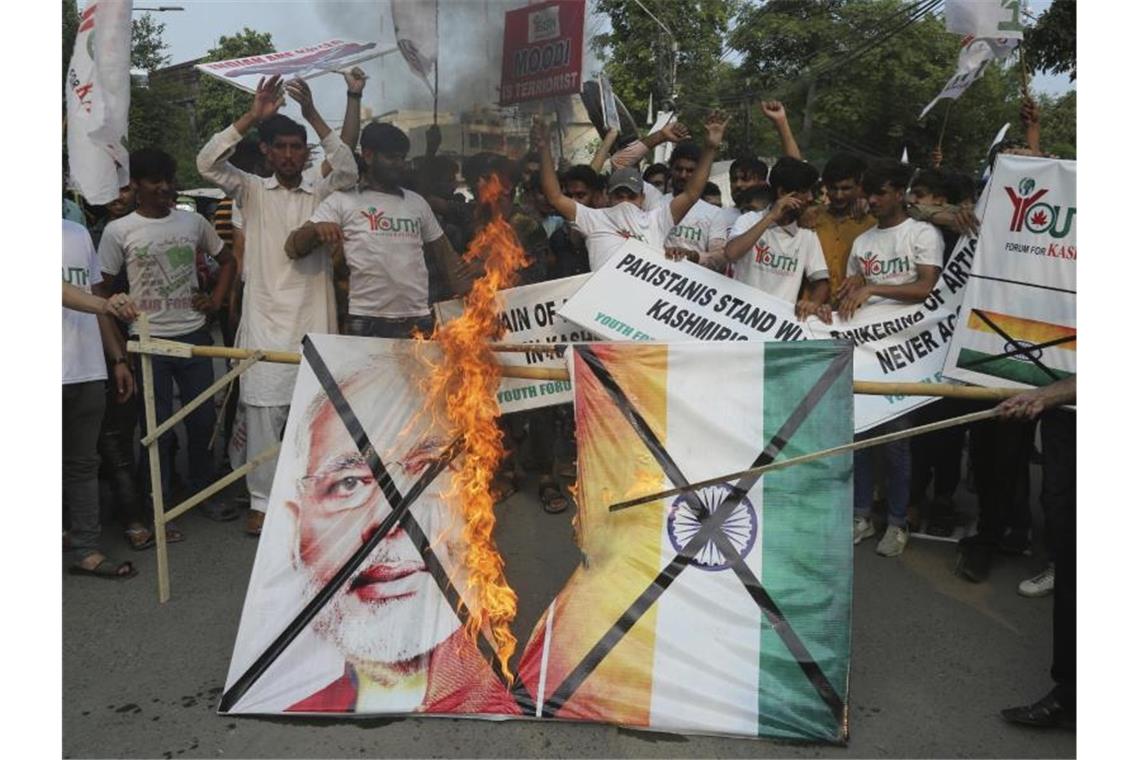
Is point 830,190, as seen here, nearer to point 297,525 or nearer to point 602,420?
point 602,420

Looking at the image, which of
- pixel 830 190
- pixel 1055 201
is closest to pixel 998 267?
pixel 1055 201

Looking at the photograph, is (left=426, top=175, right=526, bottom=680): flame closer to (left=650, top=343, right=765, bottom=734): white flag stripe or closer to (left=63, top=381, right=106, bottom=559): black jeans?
(left=650, top=343, right=765, bottom=734): white flag stripe

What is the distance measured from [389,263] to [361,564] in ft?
6.43

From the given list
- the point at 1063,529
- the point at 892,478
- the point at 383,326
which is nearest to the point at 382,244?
the point at 383,326

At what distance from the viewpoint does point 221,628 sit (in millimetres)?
4086

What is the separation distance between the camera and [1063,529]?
3396 millimetres

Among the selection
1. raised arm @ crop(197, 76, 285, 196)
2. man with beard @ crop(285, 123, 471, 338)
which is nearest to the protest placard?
raised arm @ crop(197, 76, 285, 196)

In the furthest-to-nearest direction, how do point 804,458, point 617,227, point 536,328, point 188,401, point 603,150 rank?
point 603,150 → point 188,401 → point 617,227 → point 536,328 → point 804,458

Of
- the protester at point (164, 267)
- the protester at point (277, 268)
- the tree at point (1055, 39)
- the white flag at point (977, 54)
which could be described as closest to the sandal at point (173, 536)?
the protester at point (164, 267)

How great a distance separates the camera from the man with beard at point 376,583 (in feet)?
11.0

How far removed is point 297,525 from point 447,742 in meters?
0.99

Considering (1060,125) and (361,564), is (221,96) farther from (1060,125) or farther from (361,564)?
(1060,125)

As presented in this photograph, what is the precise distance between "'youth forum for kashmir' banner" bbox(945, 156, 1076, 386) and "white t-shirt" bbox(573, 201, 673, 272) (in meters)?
1.75

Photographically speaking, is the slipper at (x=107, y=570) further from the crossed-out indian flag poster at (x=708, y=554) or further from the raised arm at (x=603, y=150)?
the raised arm at (x=603, y=150)
